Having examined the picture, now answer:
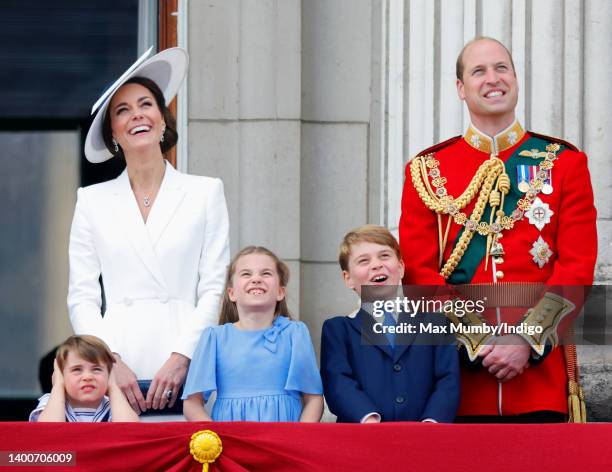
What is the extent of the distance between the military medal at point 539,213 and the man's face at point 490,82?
0.32 meters

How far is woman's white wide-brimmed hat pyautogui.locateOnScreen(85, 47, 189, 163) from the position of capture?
5395 mm

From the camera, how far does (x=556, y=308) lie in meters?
5.00

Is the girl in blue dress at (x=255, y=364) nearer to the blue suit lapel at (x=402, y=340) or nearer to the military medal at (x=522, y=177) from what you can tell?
the blue suit lapel at (x=402, y=340)

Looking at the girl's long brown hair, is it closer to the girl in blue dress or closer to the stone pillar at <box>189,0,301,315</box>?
the girl in blue dress

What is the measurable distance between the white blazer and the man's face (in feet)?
3.13

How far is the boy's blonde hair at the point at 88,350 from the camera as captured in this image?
496cm

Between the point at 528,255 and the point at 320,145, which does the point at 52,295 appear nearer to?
the point at 320,145

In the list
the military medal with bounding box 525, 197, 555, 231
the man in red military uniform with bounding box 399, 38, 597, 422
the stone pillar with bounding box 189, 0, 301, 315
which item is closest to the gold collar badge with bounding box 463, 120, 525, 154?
the man in red military uniform with bounding box 399, 38, 597, 422

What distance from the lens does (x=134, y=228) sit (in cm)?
533

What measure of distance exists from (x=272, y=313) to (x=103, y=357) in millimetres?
578

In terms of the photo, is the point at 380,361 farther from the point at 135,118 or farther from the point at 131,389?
the point at 135,118

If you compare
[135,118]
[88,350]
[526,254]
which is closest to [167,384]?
[88,350]

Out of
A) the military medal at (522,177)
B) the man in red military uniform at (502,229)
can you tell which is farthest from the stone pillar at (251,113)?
the military medal at (522,177)

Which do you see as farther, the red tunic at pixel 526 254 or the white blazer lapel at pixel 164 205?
the white blazer lapel at pixel 164 205
